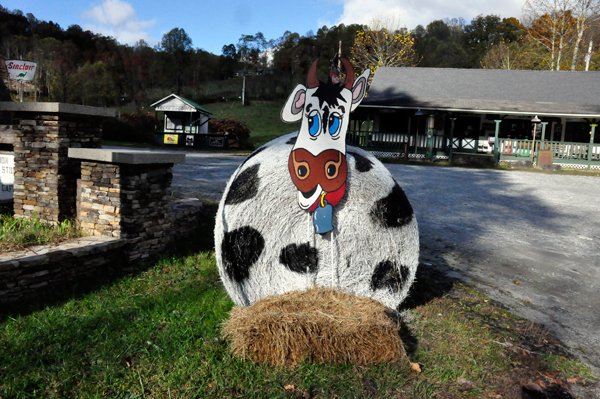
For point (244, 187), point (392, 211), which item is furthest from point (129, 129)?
point (392, 211)

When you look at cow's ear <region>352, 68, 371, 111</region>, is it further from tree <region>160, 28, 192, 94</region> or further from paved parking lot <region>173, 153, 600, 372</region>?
tree <region>160, 28, 192, 94</region>

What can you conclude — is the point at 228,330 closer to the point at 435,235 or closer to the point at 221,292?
the point at 221,292

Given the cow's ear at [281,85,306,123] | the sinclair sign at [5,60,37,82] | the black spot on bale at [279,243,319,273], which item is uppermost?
the sinclair sign at [5,60,37,82]

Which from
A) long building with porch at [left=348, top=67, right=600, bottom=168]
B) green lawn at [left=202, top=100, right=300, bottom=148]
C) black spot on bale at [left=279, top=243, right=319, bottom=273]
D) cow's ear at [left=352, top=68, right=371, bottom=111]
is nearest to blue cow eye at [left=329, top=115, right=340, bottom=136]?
cow's ear at [left=352, top=68, right=371, bottom=111]

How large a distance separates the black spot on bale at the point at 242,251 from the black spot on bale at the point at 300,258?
219mm

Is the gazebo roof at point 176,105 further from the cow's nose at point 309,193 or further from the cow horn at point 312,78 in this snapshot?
the cow's nose at point 309,193

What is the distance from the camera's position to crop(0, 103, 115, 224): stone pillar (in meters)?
5.69

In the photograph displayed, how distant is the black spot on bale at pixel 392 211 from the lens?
156 inches

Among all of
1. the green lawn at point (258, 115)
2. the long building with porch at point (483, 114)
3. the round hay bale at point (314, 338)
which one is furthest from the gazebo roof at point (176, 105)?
the round hay bale at point (314, 338)

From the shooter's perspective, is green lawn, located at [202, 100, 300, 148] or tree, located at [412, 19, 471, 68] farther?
tree, located at [412, 19, 471, 68]

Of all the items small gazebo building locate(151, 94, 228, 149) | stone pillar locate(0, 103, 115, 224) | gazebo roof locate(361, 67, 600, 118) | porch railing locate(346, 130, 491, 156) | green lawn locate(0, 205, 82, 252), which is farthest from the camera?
small gazebo building locate(151, 94, 228, 149)

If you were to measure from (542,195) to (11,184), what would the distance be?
11.1 meters

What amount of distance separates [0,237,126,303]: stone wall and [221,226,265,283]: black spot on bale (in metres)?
1.79

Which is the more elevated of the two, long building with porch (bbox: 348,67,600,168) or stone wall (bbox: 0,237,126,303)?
long building with porch (bbox: 348,67,600,168)
